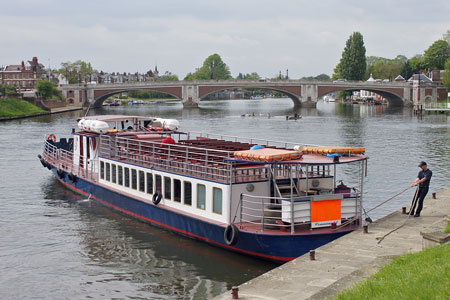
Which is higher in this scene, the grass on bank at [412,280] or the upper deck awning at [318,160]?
the upper deck awning at [318,160]

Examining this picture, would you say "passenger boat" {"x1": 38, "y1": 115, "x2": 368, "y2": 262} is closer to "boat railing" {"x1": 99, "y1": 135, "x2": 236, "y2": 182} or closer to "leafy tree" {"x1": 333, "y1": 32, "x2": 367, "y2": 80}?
"boat railing" {"x1": 99, "y1": 135, "x2": 236, "y2": 182}

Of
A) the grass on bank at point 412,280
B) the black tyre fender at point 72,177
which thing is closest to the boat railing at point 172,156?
the black tyre fender at point 72,177

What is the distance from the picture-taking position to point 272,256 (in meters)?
19.9

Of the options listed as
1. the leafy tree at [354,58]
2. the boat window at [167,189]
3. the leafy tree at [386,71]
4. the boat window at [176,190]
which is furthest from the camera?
the leafy tree at [386,71]

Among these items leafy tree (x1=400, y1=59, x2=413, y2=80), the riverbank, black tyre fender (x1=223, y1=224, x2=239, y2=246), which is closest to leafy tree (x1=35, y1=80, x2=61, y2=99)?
the riverbank

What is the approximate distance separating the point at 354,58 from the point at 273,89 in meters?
40.7

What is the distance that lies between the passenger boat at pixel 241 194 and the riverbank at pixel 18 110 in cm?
7246

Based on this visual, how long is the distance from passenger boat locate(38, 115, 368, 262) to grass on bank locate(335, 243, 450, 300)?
5.01 m

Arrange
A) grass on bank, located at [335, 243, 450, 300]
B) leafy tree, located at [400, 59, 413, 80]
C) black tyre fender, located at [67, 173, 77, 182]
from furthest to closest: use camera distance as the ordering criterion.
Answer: leafy tree, located at [400, 59, 413, 80] < black tyre fender, located at [67, 173, 77, 182] < grass on bank, located at [335, 243, 450, 300]

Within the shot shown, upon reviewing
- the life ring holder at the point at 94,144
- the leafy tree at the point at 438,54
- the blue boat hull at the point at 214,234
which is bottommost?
the blue boat hull at the point at 214,234

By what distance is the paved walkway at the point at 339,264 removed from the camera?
1445cm

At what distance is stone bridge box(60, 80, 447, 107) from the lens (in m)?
129

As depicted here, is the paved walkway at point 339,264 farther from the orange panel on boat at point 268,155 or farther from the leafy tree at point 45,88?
the leafy tree at point 45,88

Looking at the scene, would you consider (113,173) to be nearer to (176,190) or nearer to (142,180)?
(142,180)
